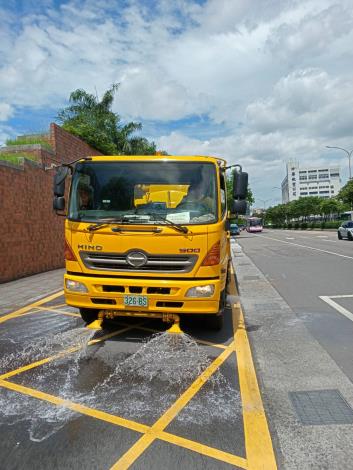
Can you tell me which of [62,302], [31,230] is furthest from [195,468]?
[31,230]

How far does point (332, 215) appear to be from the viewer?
3465 inches

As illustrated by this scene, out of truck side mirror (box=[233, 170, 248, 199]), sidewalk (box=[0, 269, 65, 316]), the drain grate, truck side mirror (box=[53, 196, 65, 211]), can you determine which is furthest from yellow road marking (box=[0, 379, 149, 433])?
sidewalk (box=[0, 269, 65, 316])

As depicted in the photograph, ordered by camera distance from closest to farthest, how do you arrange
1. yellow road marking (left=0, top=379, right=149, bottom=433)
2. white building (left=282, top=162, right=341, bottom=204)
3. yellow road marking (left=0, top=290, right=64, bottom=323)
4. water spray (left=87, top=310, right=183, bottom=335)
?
yellow road marking (left=0, top=379, right=149, bottom=433), water spray (left=87, top=310, right=183, bottom=335), yellow road marking (left=0, top=290, right=64, bottom=323), white building (left=282, top=162, right=341, bottom=204)

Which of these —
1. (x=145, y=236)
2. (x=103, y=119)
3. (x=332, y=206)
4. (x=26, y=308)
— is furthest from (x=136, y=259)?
(x=332, y=206)

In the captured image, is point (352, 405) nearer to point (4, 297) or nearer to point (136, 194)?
point (136, 194)

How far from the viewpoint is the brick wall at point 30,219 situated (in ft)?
39.0

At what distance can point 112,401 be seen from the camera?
4.02 meters

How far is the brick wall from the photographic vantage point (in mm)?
11875

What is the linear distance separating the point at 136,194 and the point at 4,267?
7.27 metres

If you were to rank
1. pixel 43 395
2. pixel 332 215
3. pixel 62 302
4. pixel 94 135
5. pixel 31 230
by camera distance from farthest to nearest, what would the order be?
pixel 332 215, pixel 94 135, pixel 31 230, pixel 62 302, pixel 43 395

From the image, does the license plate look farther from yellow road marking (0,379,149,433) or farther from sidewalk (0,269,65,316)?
sidewalk (0,269,65,316)

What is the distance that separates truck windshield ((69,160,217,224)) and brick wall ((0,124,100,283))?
6.58 metres

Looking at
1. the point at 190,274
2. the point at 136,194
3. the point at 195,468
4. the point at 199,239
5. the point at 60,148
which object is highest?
the point at 60,148

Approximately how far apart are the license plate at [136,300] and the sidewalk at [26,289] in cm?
368
